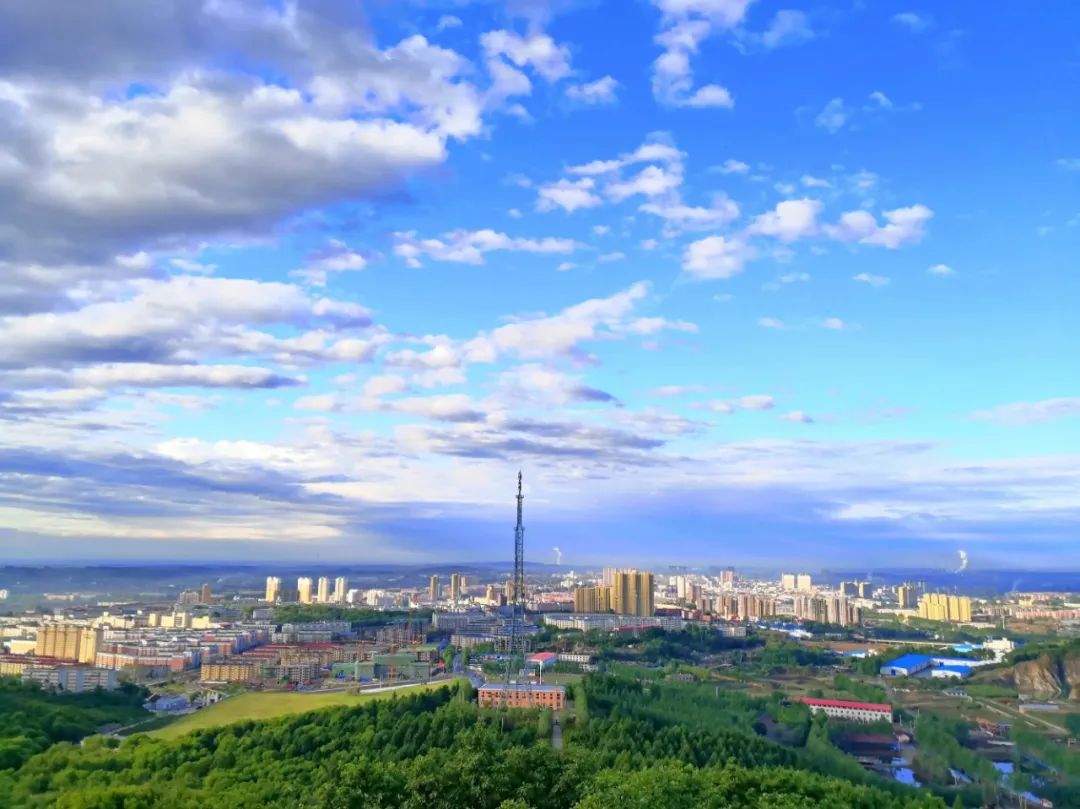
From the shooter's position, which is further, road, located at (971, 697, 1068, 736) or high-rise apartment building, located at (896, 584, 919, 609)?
high-rise apartment building, located at (896, 584, 919, 609)

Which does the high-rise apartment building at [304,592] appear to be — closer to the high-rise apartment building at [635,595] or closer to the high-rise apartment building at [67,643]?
the high-rise apartment building at [635,595]

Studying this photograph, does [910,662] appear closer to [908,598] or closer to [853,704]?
[853,704]

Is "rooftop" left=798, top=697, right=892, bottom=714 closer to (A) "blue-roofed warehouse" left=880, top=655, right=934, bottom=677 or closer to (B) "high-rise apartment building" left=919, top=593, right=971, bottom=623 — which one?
(A) "blue-roofed warehouse" left=880, top=655, right=934, bottom=677

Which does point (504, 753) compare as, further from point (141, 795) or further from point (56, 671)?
point (56, 671)

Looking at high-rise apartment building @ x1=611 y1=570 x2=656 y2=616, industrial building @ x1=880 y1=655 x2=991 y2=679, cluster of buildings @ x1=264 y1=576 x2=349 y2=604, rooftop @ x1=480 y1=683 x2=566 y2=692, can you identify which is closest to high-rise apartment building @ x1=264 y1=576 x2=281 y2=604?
cluster of buildings @ x1=264 y1=576 x2=349 y2=604

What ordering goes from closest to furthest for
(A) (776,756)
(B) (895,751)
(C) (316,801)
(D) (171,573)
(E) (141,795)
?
(C) (316,801) → (E) (141,795) → (A) (776,756) → (B) (895,751) → (D) (171,573)

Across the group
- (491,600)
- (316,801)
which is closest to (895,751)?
(316,801)
